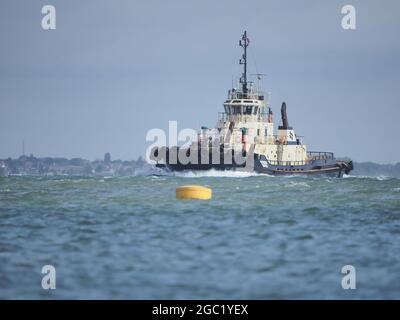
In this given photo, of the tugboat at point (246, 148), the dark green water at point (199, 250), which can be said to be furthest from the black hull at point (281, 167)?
the dark green water at point (199, 250)

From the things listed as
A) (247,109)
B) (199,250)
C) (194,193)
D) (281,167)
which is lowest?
(281,167)

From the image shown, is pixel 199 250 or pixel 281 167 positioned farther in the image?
pixel 281 167

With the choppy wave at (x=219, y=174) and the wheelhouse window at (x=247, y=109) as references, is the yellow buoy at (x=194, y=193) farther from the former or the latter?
the wheelhouse window at (x=247, y=109)

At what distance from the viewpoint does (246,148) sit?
10769cm

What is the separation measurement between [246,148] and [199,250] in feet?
254

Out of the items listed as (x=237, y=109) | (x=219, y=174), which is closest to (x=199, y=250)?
(x=219, y=174)

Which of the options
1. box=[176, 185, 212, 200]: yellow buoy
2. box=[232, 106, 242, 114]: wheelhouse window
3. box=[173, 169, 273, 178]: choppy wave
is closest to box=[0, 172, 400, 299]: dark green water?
box=[176, 185, 212, 200]: yellow buoy

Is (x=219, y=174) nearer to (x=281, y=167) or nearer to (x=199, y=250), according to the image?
(x=281, y=167)

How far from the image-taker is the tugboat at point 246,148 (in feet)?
346

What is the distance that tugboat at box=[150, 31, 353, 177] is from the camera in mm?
105312

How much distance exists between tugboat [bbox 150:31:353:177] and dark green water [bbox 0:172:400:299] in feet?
176

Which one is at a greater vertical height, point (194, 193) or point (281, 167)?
point (194, 193)

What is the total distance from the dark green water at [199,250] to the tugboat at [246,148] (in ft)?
176
